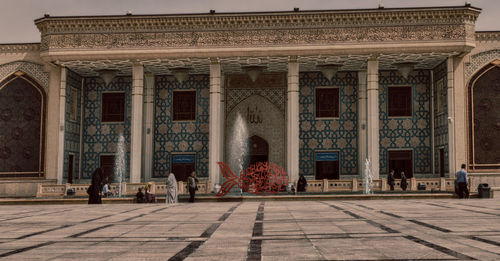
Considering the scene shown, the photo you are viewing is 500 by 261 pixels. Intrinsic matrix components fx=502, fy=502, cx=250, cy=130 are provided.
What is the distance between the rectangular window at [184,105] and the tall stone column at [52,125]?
502 centimetres

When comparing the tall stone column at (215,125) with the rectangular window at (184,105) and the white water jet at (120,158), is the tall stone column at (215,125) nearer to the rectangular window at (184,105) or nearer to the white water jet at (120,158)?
the rectangular window at (184,105)

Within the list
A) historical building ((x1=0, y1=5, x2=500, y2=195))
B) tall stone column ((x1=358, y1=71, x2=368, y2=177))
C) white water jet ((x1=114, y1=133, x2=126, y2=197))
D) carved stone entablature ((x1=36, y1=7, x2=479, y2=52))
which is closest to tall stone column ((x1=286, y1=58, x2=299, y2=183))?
A: historical building ((x1=0, y1=5, x2=500, y2=195))

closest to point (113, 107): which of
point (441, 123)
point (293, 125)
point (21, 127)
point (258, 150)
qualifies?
point (21, 127)

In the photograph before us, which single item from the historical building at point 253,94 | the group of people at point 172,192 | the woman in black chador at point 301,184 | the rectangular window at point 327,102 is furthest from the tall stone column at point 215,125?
the group of people at point 172,192

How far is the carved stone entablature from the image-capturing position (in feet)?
62.5

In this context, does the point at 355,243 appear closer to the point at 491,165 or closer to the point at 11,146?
the point at 491,165

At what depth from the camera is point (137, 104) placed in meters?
20.1

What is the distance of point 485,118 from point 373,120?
14.4ft

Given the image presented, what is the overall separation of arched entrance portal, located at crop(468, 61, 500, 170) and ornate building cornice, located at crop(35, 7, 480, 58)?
1.68 m

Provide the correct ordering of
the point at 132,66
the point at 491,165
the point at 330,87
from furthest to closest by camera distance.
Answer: the point at 330,87, the point at 132,66, the point at 491,165

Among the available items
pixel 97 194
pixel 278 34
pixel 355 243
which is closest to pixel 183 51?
pixel 278 34

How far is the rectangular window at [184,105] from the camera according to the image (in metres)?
22.7

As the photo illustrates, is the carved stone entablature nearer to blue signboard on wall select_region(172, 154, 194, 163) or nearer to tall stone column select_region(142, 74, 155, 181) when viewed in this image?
tall stone column select_region(142, 74, 155, 181)

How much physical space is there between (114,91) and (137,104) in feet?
11.3
